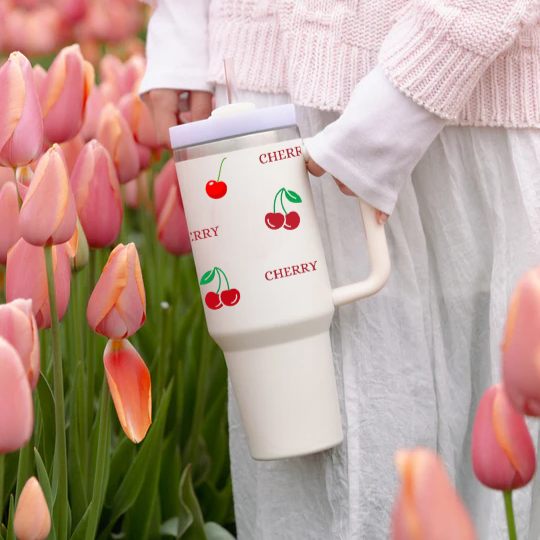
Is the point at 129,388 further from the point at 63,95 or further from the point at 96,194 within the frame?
the point at 63,95

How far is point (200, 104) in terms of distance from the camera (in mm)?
1021

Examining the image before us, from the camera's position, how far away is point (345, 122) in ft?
2.41

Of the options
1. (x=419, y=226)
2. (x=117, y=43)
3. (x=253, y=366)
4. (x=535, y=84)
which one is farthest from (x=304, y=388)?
(x=117, y=43)

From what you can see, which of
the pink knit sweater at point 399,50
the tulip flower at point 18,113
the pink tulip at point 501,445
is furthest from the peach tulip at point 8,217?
the pink tulip at point 501,445

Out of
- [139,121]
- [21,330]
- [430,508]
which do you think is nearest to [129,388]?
[21,330]

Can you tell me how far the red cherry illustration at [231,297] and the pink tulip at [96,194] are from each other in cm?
15

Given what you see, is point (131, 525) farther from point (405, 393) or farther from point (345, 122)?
point (345, 122)

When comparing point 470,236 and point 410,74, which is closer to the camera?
point 410,74

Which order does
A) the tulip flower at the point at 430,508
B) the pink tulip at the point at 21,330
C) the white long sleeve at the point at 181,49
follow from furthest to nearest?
the white long sleeve at the point at 181,49 → the pink tulip at the point at 21,330 → the tulip flower at the point at 430,508

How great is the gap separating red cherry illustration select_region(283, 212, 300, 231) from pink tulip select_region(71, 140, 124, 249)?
0.18 meters

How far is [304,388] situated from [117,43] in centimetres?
173

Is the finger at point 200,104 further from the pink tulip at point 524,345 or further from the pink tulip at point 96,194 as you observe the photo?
the pink tulip at point 524,345

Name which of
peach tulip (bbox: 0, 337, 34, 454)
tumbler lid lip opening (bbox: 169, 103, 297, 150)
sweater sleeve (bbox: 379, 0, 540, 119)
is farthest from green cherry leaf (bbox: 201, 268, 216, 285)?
peach tulip (bbox: 0, 337, 34, 454)

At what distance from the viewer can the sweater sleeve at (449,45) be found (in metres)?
0.70
